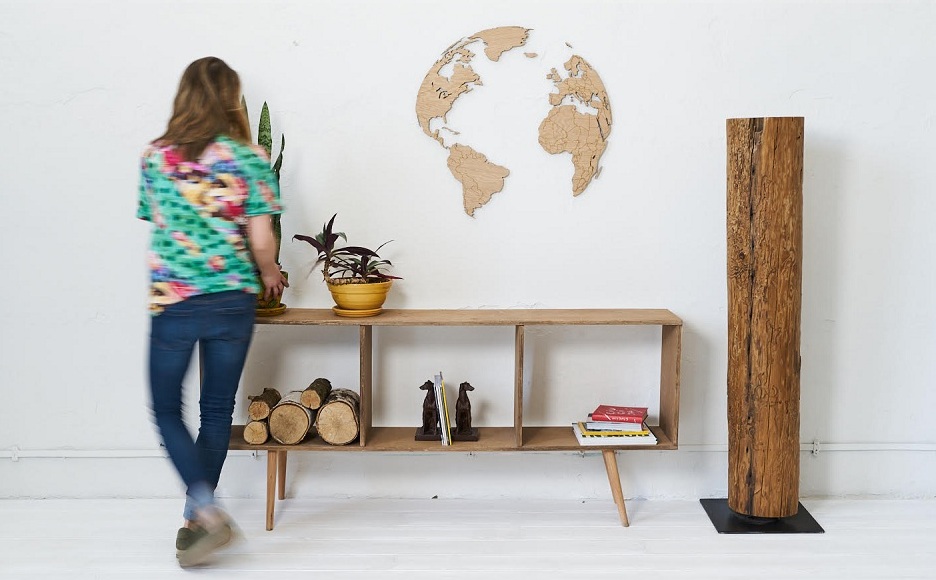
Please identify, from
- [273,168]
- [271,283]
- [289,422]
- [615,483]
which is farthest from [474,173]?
[615,483]

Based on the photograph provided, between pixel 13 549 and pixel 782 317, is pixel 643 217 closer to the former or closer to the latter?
pixel 782 317

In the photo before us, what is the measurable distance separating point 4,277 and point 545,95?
2.11 metres

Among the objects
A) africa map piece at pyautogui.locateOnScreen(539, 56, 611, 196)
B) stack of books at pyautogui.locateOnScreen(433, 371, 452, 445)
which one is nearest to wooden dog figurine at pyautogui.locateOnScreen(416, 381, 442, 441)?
stack of books at pyautogui.locateOnScreen(433, 371, 452, 445)

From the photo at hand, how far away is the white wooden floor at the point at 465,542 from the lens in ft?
8.58

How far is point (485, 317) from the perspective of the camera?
296cm

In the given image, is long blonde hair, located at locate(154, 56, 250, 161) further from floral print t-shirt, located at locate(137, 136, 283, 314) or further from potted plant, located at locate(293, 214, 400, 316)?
potted plant, located at locate(293, 214, 400, 316)

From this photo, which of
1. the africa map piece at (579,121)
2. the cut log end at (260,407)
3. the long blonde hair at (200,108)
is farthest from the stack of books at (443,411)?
the long blonde hair at (200,108)

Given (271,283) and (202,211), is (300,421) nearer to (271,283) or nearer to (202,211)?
(271,283)

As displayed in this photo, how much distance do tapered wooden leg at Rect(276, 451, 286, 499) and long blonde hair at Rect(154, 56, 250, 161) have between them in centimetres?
121

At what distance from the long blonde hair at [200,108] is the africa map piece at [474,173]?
0.89 meters

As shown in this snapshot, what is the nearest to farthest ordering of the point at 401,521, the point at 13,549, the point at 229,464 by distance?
the point at 13,549
the point at 401,521
the point at 229,464

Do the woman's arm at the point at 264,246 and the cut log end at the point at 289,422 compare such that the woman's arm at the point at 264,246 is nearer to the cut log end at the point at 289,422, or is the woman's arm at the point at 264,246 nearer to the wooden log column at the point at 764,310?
the cut log end at the point at 289,422

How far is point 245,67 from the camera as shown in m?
3.04

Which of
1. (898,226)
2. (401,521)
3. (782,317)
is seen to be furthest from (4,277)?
(898,226)
